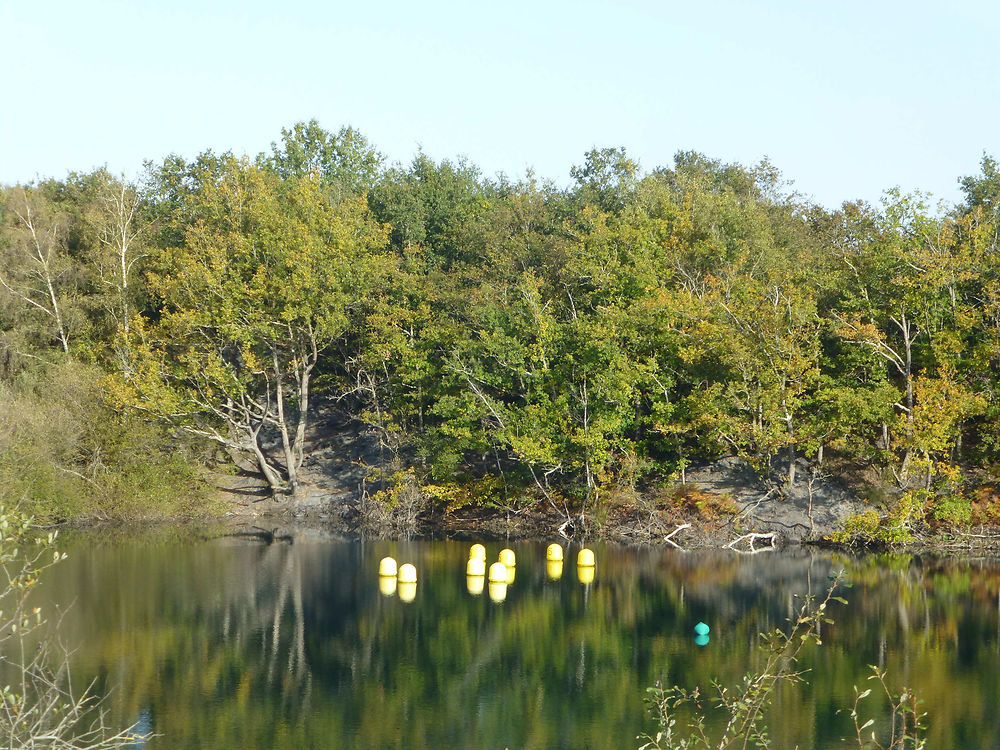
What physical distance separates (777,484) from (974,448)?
6.94m

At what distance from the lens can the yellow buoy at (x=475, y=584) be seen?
31.3 meters

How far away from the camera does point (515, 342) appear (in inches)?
1654

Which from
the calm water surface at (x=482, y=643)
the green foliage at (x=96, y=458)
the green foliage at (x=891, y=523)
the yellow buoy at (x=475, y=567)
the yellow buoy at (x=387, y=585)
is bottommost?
the calm water surface at (x=482, y=643)

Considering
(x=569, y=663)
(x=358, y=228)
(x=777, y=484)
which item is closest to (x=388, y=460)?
(x=358, y=228)

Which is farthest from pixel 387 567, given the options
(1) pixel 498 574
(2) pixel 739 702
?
(2) pixel 739 702

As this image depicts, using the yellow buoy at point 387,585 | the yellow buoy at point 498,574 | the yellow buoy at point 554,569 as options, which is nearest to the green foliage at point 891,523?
the yellow buoy at point 554,569

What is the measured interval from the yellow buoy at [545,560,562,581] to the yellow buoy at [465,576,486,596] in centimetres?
211

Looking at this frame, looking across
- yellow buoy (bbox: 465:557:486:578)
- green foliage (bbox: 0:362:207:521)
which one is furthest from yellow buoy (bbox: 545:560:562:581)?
green foliage (bbox: 0:362:207:521)

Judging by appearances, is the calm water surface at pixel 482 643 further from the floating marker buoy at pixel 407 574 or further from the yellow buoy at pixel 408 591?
the floating marker buoy at pixel 407 574

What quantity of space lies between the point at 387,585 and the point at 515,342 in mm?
12891

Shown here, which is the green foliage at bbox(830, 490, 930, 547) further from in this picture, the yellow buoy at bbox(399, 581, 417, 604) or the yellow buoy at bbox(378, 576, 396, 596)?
the yellow buoy at bbox(378, 576, 396, 596)

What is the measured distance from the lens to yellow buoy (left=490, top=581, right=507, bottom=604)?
30281mm

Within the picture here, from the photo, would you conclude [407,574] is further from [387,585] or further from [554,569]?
[554,569]

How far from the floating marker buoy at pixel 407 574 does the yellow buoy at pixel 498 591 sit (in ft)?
7.53
